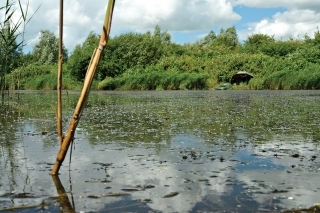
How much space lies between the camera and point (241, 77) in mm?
31688

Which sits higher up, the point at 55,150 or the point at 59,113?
the point at 59,113

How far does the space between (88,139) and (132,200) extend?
278 cm

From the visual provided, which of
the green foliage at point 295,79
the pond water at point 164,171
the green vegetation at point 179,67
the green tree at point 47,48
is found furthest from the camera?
the green tree at point 47,48

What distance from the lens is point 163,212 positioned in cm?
237

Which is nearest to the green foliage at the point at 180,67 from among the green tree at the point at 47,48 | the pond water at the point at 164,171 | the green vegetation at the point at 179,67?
the green vegetation at the point at 179,67

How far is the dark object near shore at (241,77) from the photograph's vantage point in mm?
30888

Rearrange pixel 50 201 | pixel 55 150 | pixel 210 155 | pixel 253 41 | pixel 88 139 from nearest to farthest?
pixel 50 201 < pixel 210 155 < pixel 55 150 < pixel 88 139 < pixel 253 41

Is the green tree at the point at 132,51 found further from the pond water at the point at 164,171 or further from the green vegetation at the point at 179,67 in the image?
the pond water at the point at 164,171

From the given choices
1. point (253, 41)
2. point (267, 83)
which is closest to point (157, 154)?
point (267, 83)

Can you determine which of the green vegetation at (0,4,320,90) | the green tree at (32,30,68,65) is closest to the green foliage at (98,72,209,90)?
the green vegetation at (0,4,320,90)

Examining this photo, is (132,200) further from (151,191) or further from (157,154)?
(157,154)

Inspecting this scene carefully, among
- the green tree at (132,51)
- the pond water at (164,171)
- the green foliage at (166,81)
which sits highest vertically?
the green tree at (132,51)

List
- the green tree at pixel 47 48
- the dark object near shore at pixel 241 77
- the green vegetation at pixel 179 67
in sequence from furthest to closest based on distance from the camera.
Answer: the green tree at pixel 47 48
the dark object near shore at pixel 241 77
the green vegetation at pixel 179 67

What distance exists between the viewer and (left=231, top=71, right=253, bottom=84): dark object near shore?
30888mm
